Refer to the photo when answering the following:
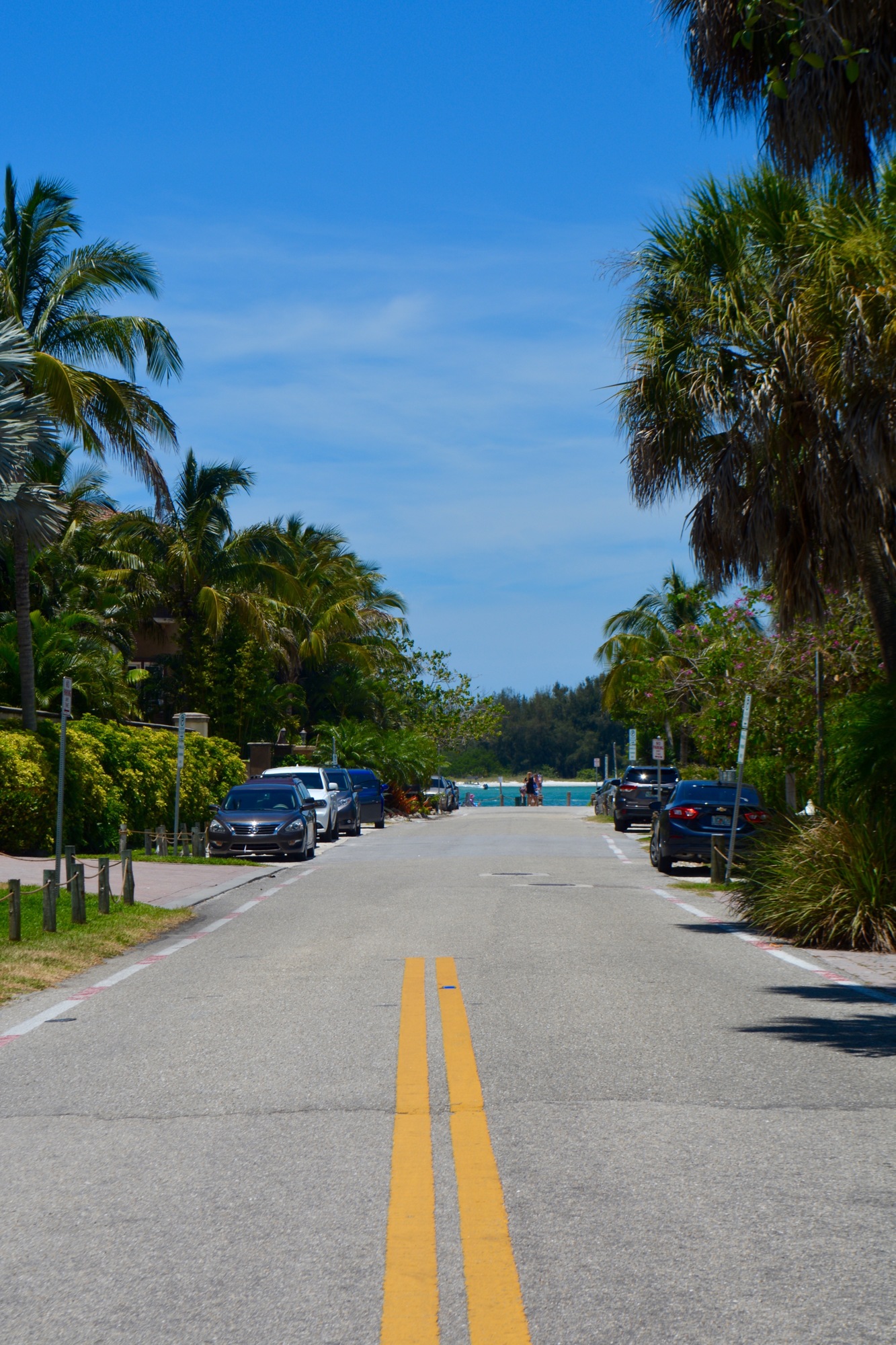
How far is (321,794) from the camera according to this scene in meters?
33.8

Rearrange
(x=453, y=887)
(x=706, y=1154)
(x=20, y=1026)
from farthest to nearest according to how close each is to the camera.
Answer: (x=453, y=887) → (x=20, y=1026) → (x=706, y=1154)

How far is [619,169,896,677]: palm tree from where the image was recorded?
1245 cm

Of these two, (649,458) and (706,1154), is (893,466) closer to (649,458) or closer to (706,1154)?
(649,458)

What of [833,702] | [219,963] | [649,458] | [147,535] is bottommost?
[219,963]

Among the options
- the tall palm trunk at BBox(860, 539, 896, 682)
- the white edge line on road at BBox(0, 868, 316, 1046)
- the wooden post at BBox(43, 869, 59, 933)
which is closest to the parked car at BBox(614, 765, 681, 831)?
the white edge line on road at BBox(0, 868, 316, 1046)

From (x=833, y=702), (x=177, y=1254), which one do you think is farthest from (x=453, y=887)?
(x=177, y=1254)

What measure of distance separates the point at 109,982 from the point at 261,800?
1616 cm

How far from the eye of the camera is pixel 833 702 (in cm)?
2486

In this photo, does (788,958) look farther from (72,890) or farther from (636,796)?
(636,796)

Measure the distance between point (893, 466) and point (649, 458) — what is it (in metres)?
3.56

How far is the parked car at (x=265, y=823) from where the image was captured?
25.2m

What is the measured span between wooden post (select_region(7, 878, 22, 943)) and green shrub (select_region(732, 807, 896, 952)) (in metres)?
7.15

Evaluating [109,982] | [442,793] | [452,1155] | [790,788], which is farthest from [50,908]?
[442,793]

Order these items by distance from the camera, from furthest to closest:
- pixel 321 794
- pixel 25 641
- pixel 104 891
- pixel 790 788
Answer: pixel 321 794 → pixel 790 788 → pixel 25 641 → pixel 104 891
